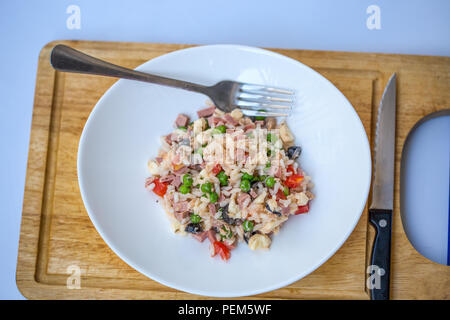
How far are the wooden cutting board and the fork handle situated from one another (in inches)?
18.3

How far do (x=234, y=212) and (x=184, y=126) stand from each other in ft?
2.52

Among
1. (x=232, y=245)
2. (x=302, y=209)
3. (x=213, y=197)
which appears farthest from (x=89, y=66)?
(x=302, y=209)

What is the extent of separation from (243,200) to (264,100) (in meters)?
0.79

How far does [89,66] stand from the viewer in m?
2.64

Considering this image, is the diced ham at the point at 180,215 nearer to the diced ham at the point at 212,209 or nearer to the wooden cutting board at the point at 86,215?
the diced ham at the point at 212,209

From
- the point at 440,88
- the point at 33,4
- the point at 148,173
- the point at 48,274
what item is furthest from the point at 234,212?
the point at 33,4

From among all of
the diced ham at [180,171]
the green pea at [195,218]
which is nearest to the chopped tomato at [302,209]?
the green pea at [195,218]

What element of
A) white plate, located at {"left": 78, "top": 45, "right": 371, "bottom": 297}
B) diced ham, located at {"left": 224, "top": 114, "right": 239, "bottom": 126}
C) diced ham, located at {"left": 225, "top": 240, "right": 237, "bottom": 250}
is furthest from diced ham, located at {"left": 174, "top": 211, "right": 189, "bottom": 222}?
diced ham, located at {"left": 224, "top": 114, "right": 239, "bottom": 126}

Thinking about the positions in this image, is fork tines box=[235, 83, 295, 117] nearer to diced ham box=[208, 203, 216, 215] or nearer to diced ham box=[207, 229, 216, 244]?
diced ham box=[208, 203, 216, 215]

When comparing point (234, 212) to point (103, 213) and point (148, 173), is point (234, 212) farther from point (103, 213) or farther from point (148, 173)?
point (103, 213)

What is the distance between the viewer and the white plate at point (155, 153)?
8.63 feet

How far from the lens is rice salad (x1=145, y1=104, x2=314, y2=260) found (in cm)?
265

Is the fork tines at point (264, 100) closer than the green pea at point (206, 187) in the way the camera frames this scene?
No

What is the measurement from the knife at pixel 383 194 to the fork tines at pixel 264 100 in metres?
0.75
